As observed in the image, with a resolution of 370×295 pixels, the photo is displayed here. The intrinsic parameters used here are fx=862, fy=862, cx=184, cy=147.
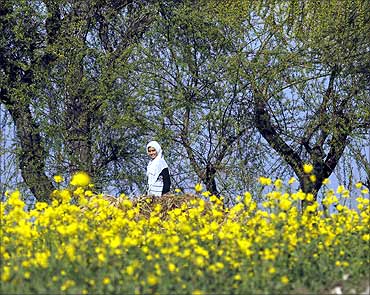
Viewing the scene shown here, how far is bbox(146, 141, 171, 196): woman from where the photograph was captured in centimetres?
1236

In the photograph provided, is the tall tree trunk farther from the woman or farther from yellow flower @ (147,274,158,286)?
yellow flower @ (147,274,158,286)

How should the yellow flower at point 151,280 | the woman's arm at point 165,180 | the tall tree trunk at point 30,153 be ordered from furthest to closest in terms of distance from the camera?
1. the tall tree trunk at point 30,153
2. the woman's arm at point 165,180
3. the yellow flower at point 151,280

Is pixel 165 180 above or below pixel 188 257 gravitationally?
above

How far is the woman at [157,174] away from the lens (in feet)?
40.5

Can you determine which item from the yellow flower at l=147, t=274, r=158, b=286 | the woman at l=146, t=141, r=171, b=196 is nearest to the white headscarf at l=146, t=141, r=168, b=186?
the woman at l=146, t=141, r=171, b=196

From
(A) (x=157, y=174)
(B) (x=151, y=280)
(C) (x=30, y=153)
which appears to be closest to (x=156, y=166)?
(A) (x=157, y=174)

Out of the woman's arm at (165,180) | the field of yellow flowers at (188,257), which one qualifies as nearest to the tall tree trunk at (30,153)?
the woman's arm at (165,180)

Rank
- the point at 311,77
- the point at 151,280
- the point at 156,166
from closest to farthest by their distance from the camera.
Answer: the point at 151,280
the point at 156,166
the point at 311,77

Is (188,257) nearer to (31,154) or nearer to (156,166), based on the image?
(156,166)

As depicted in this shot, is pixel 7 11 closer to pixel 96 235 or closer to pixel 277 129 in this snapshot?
pixel 277 129

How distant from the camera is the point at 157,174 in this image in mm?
12398

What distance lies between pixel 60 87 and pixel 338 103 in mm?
5054

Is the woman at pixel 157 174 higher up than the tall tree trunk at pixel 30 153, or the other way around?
the tall tree trunk at pixel 30 153

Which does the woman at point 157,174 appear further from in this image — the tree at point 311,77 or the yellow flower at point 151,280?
the yellow flower at point 151,280
